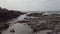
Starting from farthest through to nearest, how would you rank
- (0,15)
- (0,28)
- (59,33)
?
1. (0,15)
2. (0,28)
3. (59,33)

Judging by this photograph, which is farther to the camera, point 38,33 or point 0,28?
point 0,28

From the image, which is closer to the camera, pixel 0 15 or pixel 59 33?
pixel 59 33

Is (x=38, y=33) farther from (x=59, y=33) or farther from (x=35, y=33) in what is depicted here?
(x=59, y=33)

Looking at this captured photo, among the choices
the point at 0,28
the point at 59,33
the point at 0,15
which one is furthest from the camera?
the point at 0,15

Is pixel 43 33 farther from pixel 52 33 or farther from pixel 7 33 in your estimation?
pixel 7 33

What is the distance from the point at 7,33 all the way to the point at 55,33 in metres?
8.59

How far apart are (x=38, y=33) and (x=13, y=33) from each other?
4.52 m

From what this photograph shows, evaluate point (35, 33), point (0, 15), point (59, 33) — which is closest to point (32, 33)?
point (35, 33)

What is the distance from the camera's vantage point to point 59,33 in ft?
61.4

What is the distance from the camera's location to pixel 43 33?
19.2m

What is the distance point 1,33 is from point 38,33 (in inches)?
266

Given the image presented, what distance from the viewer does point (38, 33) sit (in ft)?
63.6

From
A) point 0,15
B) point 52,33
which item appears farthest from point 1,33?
point 0,15

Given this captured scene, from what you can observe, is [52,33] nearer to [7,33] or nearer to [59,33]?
[59,33]
